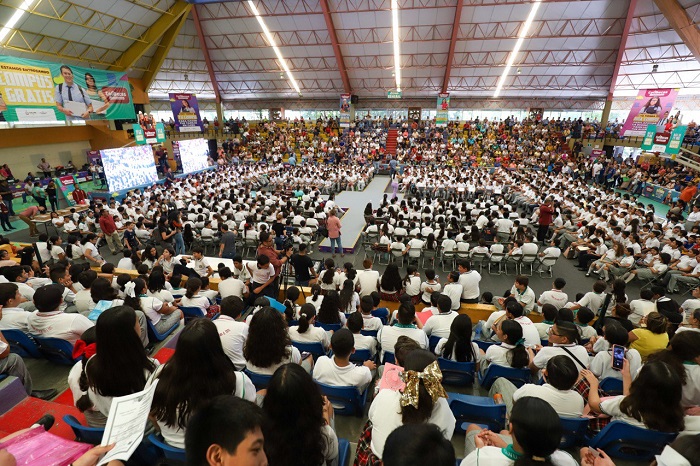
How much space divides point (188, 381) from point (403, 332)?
2233 mm

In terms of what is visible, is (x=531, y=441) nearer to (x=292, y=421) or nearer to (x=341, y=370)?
(x=292, y=421)

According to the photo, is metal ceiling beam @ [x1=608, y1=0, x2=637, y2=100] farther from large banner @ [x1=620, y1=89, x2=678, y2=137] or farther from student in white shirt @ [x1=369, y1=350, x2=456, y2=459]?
student in white shirt @ [x1=369, y1=350, x2=456, y2=459]

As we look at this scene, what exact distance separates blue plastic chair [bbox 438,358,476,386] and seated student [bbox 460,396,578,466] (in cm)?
147

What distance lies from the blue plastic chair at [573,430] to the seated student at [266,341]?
2247 mm

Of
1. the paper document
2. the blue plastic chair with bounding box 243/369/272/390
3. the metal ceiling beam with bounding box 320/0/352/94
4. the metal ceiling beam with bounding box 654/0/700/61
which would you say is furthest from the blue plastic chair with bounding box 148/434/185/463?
the metal ceiling beam with bounding box 654/0/700/61

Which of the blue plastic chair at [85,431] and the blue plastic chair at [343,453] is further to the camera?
the blue plastic chair at [343,453]

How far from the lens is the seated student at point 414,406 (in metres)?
2.07

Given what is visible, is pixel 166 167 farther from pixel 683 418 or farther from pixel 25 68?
pixel 683 418

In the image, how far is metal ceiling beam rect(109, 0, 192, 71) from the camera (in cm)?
1922

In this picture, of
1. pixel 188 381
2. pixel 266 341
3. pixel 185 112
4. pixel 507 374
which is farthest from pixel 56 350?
pixel 185 112

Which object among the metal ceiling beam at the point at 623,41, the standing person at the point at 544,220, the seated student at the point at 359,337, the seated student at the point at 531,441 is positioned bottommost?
the standing person at the point at 544,220

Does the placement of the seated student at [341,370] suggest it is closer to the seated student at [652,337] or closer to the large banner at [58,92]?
the seated student at [652,337]

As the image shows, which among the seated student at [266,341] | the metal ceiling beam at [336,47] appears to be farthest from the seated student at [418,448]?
the metal ceiling beam at [336,47]

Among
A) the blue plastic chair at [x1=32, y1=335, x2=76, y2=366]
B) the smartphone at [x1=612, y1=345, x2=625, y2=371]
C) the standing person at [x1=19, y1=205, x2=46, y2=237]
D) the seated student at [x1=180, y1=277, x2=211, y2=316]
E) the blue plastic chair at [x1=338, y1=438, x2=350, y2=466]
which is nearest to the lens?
Answer: the blue plastic chair at [x1=338, y1=438, x2=350, y2=466]
